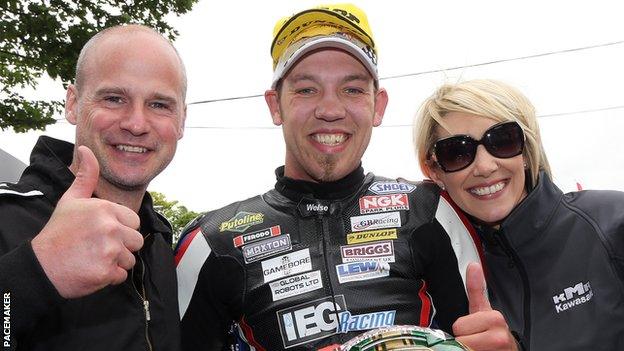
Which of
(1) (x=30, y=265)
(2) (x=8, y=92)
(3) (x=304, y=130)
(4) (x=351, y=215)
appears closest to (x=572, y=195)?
(4) (x=351, y=215)

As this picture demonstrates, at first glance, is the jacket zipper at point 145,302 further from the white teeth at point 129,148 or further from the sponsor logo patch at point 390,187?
the sponsor logo patch at point 390,187

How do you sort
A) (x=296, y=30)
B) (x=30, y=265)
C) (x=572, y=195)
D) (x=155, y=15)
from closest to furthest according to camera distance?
1. (x=30, y=265)
2. (x=572, y=195)
3. (x=296, y=30)
4. (x=155, y=15)

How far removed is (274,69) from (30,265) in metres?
1.70

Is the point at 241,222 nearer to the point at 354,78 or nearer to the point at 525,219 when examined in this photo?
the point at 354,78

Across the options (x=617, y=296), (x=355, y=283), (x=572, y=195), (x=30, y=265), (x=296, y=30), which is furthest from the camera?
(x=296, y=30)

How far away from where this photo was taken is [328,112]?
2.69m

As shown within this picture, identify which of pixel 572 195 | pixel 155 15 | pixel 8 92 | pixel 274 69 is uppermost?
pixel 155 15

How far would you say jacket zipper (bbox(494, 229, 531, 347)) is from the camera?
2.59 metres

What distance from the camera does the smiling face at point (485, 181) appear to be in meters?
2.75

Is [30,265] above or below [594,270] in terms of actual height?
above

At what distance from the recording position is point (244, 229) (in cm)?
280

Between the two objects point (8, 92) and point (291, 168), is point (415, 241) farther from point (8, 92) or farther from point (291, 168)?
point (8, 92)

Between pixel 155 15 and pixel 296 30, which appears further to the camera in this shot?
pixel 155 15

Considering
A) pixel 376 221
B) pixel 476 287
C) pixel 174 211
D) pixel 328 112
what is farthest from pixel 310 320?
pixel 174 211
